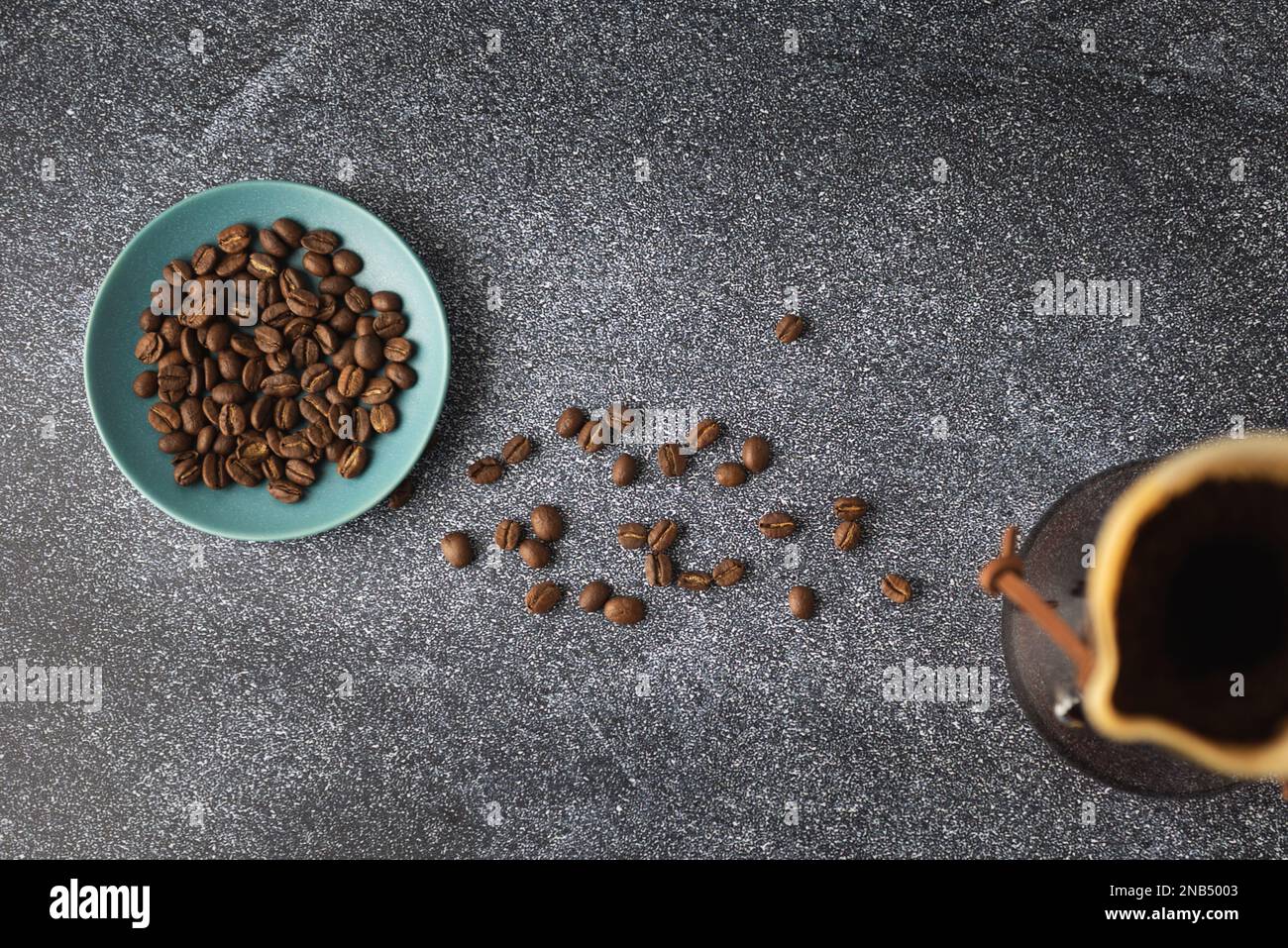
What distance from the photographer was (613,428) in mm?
1069

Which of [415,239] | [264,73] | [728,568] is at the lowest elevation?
[728,568]

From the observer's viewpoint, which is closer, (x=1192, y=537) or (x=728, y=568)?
(x=1192, y=537)

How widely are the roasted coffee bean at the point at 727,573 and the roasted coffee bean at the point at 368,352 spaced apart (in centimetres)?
44

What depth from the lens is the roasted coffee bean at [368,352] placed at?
3.33 ft

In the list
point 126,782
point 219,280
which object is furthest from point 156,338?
point 126,782

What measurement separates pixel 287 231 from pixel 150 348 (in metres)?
0.19

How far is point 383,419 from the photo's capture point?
102 centimetres

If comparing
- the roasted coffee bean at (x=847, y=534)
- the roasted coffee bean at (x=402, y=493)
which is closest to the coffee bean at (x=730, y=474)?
the roasted coffee bean at (x=847, y=534)

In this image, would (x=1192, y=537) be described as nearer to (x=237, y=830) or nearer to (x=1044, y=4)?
(x=1044, y=4)

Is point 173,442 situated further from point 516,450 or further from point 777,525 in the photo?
point 777,525

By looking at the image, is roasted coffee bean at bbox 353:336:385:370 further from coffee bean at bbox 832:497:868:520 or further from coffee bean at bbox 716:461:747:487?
coffee bean at bbox 832:497:868:520

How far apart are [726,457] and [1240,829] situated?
2.28ft

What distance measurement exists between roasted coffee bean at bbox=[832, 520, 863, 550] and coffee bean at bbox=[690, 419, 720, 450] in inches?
6.7

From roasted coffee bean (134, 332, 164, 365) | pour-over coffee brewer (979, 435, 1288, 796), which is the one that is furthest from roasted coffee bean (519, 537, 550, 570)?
pour-over coffee brewer (979, 435, 1288, 796)
